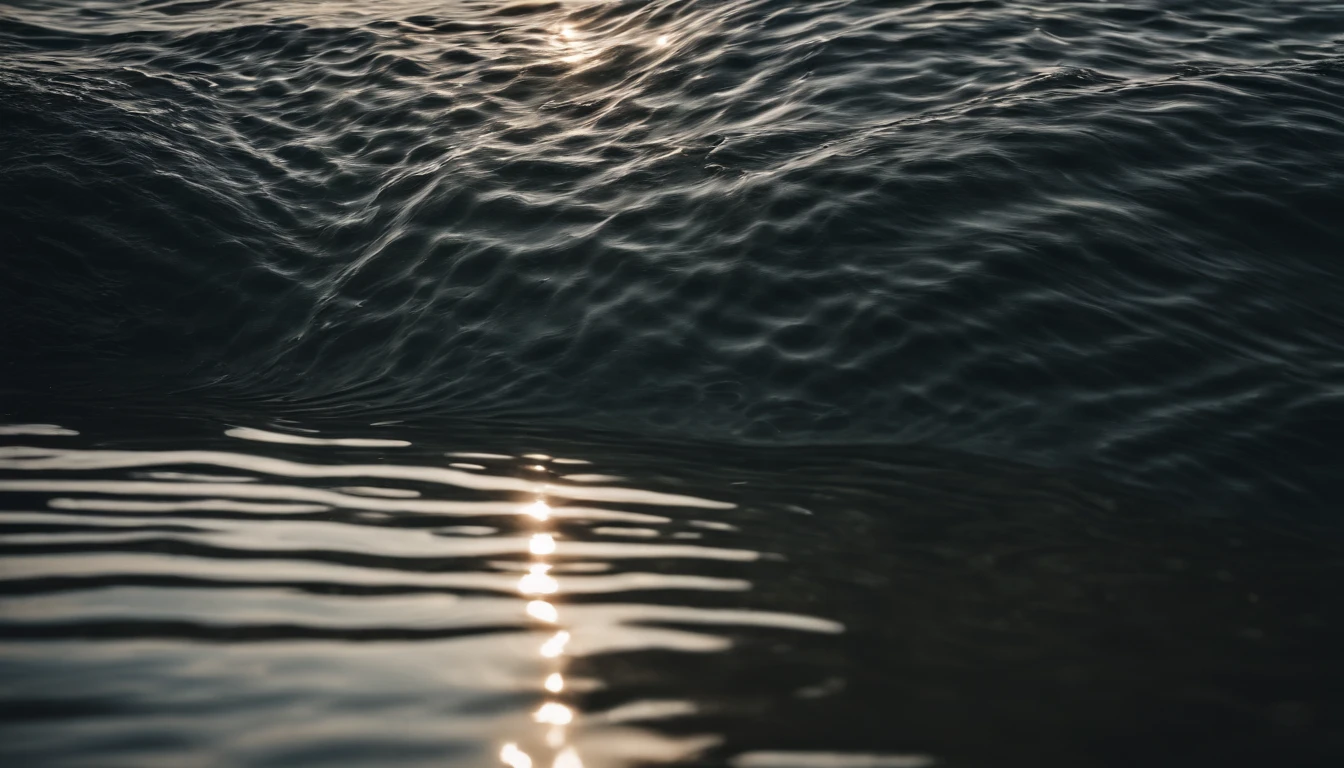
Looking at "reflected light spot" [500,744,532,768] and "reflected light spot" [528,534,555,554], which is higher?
"reflected light spot" [528,534,555,554]

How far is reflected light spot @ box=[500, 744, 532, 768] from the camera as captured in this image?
2.87 metres

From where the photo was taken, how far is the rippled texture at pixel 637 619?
10.2 feet

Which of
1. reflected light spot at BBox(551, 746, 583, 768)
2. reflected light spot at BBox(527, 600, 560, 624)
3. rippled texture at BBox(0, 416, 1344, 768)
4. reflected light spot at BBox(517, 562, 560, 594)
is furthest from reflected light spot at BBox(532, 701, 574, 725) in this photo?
reflected light spot at BBox(517, 562, 560, 594)

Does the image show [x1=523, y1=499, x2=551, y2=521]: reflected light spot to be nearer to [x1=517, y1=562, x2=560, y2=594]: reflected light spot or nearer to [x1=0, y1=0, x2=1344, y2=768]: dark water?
[x1=0, y1=0, x2=1344, y2=768]: dark water

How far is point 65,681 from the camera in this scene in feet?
10.7

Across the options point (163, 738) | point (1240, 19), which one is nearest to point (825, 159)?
point (1240, 19)

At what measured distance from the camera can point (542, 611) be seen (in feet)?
12.7

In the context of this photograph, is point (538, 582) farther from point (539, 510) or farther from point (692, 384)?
point (692, 384)

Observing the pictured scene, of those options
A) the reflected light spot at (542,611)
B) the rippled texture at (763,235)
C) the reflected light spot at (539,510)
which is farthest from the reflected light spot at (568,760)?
the rippled texture at (763,235)

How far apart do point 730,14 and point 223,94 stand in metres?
6.25

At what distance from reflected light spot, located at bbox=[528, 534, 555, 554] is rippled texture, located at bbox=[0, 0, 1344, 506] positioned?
2.47 meters

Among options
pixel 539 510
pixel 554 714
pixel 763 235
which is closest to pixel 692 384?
pixel 763 235

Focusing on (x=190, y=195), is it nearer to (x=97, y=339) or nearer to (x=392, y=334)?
(x=97, y=339)

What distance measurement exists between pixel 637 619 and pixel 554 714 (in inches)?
29.9
